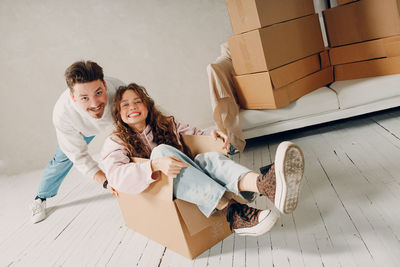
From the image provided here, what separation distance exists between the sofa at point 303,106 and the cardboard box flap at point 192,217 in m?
1.07

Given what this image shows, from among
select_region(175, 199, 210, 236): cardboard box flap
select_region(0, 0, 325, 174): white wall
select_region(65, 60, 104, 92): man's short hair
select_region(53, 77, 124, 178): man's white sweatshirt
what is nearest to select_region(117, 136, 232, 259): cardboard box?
select_region(175, 199, 210, 236): cardboard box flap

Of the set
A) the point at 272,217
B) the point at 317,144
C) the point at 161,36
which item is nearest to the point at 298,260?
the point at 272,217

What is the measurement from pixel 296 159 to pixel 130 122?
2.61 feet

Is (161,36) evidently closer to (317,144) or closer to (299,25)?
(299,25)

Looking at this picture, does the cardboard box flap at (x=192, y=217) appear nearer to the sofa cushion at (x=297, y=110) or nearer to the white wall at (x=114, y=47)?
the sofa cushion at (x=297, y=110)

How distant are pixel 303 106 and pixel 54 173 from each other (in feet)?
5.43

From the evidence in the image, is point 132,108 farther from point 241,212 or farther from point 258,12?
point 258,12

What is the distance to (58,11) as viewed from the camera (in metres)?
3.44

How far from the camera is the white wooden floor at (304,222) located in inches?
48.7

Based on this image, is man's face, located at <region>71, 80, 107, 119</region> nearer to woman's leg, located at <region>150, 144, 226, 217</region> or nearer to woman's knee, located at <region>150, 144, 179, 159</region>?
woman's knee, located at <region>150, 144, 179, 159</region>

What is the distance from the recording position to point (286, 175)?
115 cm

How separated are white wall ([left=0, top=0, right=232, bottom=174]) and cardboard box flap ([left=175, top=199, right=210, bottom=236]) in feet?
7.68

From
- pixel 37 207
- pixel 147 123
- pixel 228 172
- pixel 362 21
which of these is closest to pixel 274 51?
pixel 362 21

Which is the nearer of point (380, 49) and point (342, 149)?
point (342, 149)
